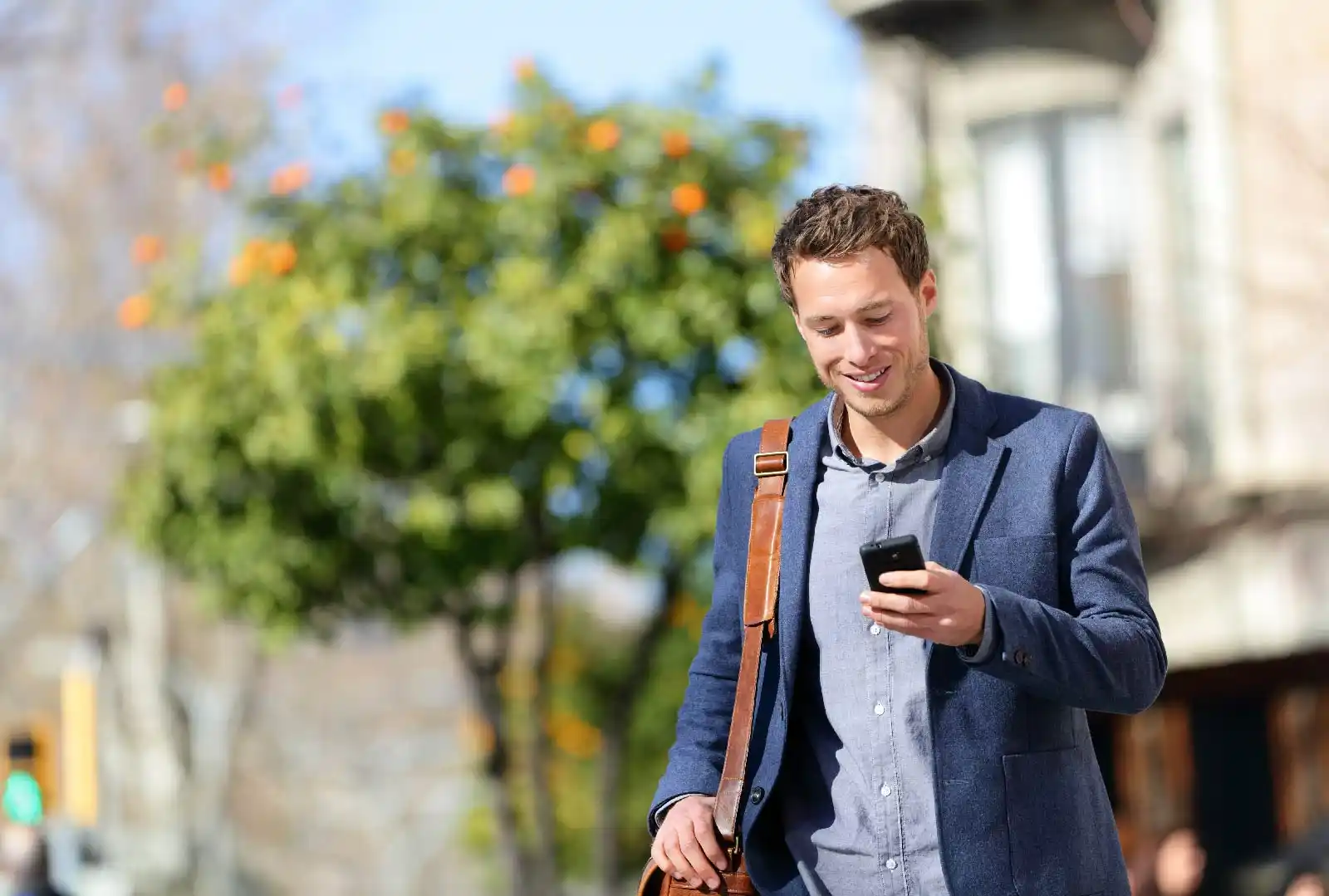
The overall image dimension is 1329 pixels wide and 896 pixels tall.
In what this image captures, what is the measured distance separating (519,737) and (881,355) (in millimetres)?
16017

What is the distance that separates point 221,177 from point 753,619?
7.89m

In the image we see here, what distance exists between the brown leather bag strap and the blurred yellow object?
26.0 feet

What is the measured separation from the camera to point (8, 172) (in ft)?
65.3

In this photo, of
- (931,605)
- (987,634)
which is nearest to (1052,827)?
(987,634)

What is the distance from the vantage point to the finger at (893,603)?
2.59 m

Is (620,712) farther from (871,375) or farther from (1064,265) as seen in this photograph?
(871,375)

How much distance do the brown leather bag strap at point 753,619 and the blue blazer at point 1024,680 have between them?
1.2 inches

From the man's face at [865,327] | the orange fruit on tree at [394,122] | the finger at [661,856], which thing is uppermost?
the orange fruit on tree at [394,122]

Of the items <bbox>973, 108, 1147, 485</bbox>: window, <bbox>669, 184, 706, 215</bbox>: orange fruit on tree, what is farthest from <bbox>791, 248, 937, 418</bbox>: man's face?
<bbox>973, 108, 1147, 485</bbox>: window

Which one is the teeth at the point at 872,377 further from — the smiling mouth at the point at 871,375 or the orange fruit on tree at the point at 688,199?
the orange fruit on tree at the point at 688,199

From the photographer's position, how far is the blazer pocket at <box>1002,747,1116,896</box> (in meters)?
2.88

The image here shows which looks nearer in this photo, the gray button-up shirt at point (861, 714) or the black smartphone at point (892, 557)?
the black smartphone at point (892, 557)

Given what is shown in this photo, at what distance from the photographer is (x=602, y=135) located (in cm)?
989

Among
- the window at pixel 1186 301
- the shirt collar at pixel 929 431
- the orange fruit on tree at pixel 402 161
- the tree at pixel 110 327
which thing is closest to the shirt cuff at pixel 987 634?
the shirt collar at pixel 929 431
